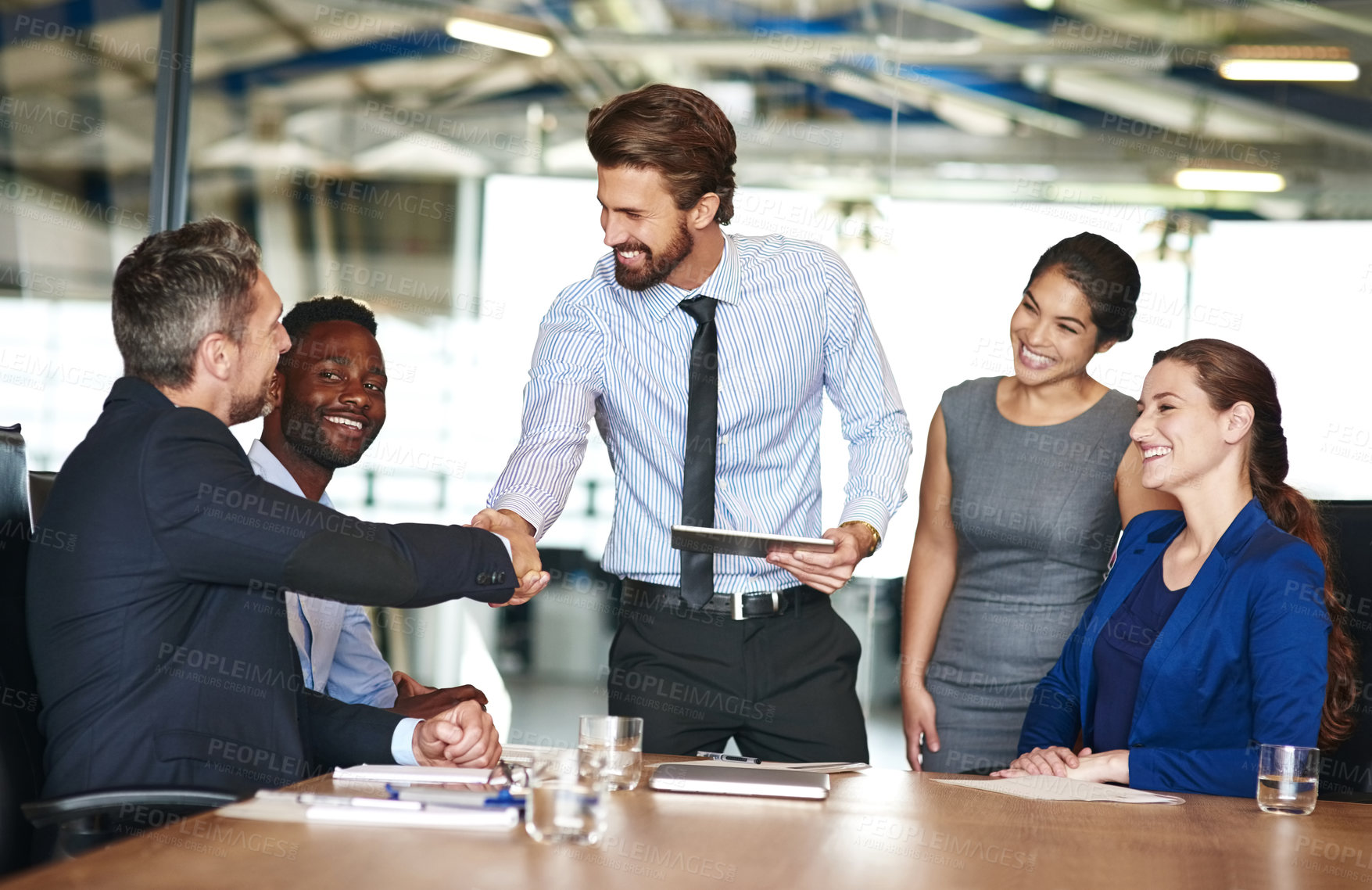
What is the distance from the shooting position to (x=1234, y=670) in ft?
7.10

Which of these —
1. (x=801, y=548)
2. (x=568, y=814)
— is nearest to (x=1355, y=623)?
(x=801, y=548)

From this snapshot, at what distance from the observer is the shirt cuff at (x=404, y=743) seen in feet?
6.40

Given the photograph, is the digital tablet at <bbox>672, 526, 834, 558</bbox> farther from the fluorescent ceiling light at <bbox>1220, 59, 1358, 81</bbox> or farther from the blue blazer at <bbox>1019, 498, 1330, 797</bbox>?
the fluorescent ceiling light at <bbox>1220, 59, 1358, 81</bbox>

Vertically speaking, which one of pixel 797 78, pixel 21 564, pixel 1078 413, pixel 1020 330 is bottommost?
pixel 21 564

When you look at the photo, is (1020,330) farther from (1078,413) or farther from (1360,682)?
(1360,682)

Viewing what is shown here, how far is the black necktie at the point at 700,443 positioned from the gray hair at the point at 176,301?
2.90 feet

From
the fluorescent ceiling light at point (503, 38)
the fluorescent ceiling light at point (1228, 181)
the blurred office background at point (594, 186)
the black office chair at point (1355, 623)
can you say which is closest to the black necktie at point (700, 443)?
the black office chair at point (1355, 623)

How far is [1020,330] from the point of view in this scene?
9.37 ft

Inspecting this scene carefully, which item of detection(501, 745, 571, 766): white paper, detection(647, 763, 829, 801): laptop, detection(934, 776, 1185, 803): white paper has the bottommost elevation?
detection(501, 745, 571, 766): white paper

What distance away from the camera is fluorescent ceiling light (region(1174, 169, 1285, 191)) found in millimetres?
4418

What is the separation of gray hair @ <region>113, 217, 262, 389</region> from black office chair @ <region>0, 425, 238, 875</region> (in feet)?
0.89

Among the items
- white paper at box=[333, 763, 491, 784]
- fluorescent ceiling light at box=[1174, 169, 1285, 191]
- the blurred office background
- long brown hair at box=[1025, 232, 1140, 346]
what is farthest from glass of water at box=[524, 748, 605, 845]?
fluorescent ceiling light at box=[1174, 169, 1285, 191]

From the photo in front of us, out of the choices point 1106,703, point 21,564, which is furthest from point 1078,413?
point 21,564

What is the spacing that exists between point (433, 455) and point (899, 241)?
1944 mm
